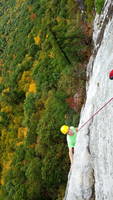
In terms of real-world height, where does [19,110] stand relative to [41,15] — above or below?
below

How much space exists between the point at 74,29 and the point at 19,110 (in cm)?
1200

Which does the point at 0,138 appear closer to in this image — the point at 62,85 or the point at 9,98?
the point at 9,98

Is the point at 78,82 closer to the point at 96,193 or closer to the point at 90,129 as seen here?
the point at 90,129

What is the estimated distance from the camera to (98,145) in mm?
7941

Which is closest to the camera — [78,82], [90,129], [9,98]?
[90,129]

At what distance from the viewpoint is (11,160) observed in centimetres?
2550

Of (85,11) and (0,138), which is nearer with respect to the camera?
(85,11)

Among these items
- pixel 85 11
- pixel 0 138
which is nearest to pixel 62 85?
pixel 85 11

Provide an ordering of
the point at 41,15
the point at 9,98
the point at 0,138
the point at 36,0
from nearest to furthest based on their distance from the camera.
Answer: the point at 0,138 < the point at 9,98 < the point at 41,15 < the point at 36,0

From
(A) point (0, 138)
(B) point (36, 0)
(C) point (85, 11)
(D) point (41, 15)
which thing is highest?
(B) point (36, 0)

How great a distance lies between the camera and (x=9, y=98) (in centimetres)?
3053

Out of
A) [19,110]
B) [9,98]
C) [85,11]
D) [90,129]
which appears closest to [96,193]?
[90,129]

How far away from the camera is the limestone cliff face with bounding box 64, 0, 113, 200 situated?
7.15 m

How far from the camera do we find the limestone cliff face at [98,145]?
715cm
